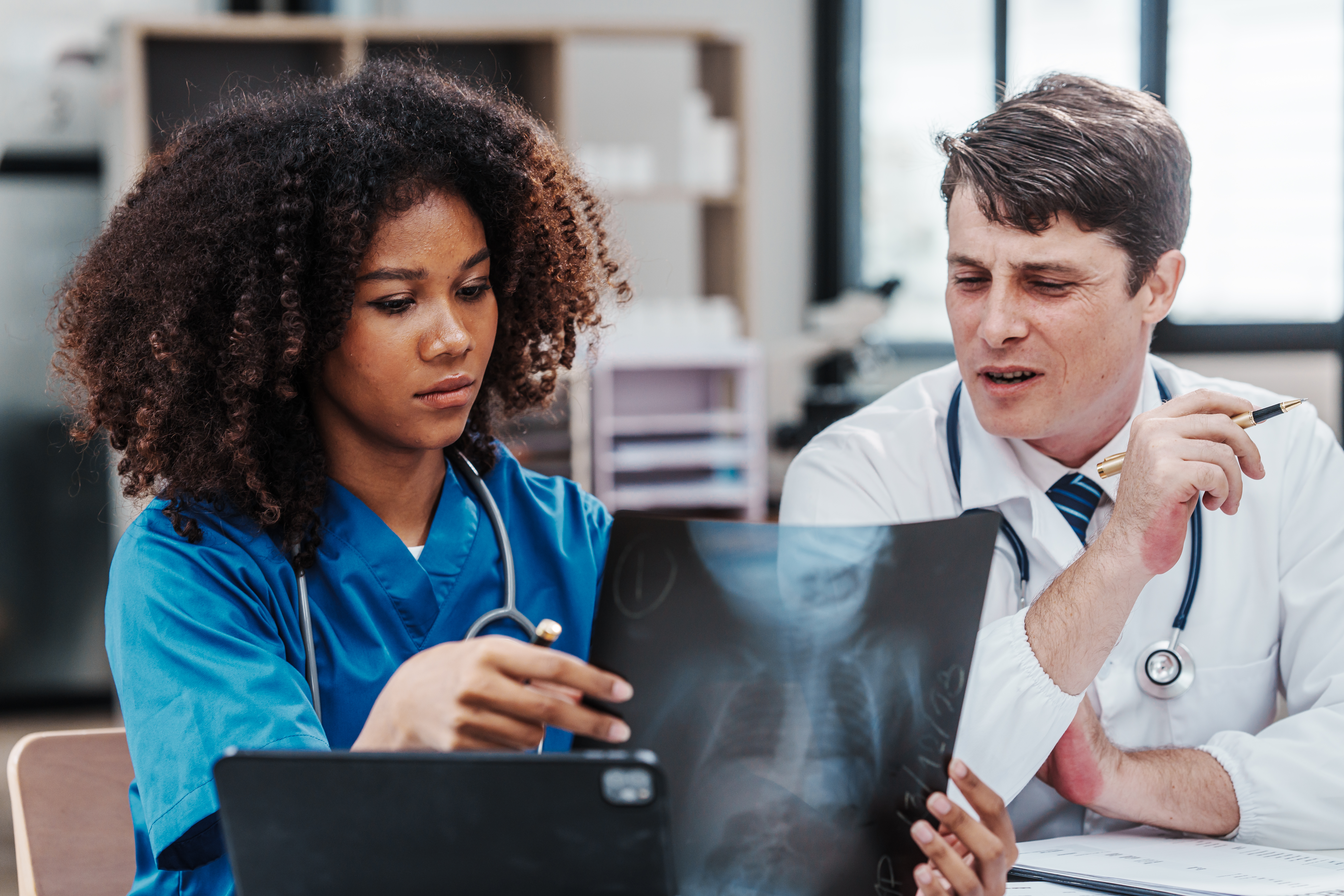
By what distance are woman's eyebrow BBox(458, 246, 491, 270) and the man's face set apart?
48 cm

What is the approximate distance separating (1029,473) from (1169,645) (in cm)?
23

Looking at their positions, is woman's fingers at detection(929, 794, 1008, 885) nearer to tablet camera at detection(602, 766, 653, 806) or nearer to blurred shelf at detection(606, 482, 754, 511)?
tablet camera at detection(602, 766, 653, 806)

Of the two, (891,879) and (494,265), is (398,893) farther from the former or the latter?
(494,265)

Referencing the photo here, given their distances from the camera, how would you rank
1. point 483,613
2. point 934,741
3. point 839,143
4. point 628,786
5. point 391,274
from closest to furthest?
point 628,786 < point 934,741 < point 391,274 < point 483,613 < point 839,143

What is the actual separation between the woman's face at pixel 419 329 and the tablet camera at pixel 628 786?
0.51m

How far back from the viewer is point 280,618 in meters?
1.01

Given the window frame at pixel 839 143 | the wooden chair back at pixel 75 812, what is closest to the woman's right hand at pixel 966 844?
the wooden chair back at pixel 75 812

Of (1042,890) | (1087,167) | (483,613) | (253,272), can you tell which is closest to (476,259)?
(253,272)

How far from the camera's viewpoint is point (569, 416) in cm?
359

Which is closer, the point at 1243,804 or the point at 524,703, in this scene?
the point at 524,703

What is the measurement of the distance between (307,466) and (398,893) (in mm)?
521

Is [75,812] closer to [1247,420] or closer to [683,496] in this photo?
[1247,420]

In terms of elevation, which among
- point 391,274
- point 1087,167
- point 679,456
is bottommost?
point 679,456

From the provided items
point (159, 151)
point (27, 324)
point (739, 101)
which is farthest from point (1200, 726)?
point (27, 324)
